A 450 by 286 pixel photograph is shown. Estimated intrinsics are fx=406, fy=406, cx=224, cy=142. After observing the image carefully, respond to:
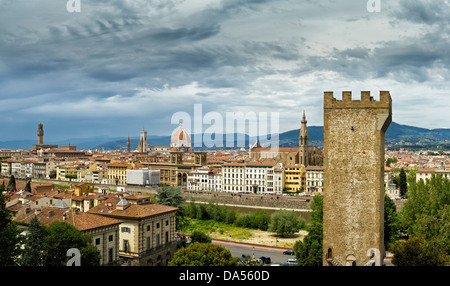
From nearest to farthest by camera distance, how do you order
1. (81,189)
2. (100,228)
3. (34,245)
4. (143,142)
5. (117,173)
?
(34,245) → (100,228) → (81,189) → (117,173) → (143,142)

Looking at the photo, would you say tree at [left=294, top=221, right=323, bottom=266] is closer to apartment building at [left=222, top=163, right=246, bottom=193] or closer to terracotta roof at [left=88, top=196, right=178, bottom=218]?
terracotta roof at [left=88, top=196, right=178, bottom=218]

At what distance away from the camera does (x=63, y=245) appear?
17.2 meters

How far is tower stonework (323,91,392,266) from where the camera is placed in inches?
601

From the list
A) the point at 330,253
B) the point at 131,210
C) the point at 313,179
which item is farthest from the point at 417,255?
the point at 313,179

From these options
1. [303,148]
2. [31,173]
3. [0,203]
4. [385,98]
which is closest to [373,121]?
[385,98]

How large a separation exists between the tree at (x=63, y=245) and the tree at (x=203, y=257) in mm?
3770

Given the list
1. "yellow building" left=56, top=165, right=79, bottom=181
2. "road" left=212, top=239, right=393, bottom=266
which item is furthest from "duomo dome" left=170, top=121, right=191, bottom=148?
"road" left=212, top=239, right=393, bottom=266

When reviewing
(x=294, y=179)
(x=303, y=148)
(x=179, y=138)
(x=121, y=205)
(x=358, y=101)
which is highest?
(x=179, y=138)

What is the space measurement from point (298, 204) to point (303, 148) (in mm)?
30225

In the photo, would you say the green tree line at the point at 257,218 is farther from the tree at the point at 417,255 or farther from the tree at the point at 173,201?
the tree at the point at 417,255

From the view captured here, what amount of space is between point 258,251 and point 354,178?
17.1 metres

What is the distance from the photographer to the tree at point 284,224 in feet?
125

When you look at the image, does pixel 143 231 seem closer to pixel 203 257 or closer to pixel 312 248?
pixel 203 257

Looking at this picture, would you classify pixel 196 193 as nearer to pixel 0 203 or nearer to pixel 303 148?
pixel 303 148
